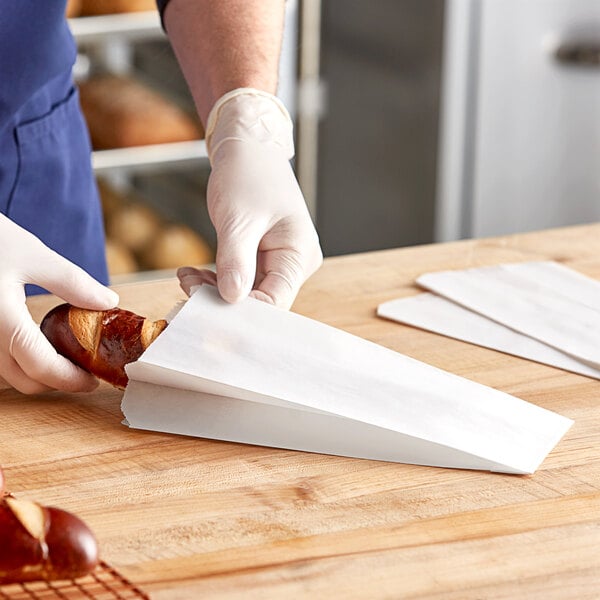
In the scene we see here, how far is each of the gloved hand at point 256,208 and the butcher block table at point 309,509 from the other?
19 cm

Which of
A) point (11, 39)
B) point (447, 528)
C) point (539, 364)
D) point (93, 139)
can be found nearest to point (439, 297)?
point (539, 364)

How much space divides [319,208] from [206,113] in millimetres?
1960

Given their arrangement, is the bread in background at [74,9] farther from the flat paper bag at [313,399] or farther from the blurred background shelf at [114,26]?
the flat paper bag at [313,399]

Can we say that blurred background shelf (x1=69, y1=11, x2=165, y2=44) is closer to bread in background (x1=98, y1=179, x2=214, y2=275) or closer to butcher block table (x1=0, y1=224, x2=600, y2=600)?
bread in background (x1=98, y1=179, x2=214, y2=275)

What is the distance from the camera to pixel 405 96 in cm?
302

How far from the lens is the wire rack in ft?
2.66

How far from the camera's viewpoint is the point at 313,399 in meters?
1.06

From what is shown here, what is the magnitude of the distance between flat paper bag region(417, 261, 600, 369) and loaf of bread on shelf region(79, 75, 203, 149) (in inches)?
54.8

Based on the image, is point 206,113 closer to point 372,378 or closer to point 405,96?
point 372,378

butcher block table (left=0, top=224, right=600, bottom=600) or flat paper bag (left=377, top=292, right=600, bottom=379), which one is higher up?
Answer: flat paper bag (left=377, top=292, right=600, bottom=379)

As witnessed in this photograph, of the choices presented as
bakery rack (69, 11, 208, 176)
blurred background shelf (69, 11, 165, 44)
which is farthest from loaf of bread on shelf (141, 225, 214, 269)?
blurred background shelf (69, 11, 165, 44)

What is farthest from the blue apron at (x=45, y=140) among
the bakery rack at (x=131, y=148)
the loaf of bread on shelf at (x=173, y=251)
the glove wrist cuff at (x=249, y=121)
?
the loaf of bread on shelf at (x=173, y=251)

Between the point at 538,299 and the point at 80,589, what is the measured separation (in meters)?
0.76

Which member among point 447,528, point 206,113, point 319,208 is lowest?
point 319,208
